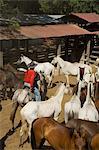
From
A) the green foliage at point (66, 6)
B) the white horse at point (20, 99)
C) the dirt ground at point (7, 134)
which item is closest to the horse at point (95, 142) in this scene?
the dirt ground at point (7, 134)

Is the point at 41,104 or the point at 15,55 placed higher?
the point at 41,104

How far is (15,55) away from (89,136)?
42.9 ft

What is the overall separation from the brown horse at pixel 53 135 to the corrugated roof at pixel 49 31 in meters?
9.65

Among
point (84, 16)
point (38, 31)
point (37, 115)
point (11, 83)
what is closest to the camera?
point (37, 115)

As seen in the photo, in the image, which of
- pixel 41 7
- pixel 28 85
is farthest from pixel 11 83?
pixel 41 7

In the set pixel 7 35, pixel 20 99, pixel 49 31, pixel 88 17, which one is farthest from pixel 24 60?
pixel 88 17

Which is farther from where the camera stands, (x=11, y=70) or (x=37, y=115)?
(x=11, y=70)

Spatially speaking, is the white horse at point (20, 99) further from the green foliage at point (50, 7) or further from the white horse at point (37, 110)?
the green foliage at point (50, 7)

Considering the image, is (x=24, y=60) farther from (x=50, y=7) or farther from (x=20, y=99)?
(x=50, y=7)

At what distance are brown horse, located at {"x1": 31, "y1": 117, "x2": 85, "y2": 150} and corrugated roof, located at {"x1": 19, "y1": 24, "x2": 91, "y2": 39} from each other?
965 cm

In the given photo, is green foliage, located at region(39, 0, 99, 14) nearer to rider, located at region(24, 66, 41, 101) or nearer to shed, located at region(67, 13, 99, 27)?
shed, located at region(67, 13, 99, 27)

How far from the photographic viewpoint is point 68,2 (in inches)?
1346

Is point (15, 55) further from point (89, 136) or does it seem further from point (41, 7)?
point (41, 7)

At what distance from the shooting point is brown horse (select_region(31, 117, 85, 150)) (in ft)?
22.0
